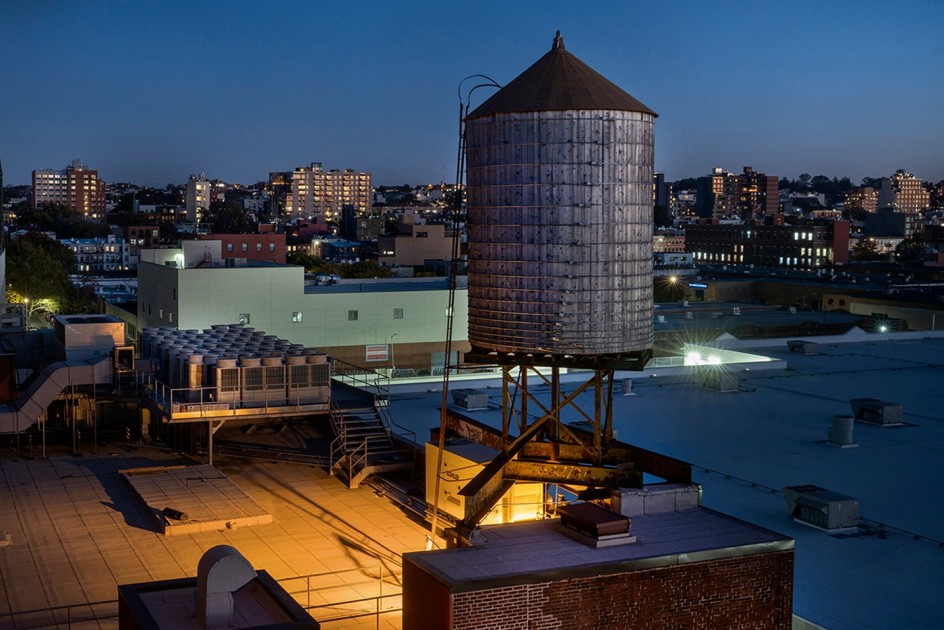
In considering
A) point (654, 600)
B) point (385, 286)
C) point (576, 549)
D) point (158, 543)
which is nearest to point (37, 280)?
point (385, 286)

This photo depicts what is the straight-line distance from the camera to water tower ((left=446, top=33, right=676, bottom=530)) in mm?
19297

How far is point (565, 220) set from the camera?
19266 mm

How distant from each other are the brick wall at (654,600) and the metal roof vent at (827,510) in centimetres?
439

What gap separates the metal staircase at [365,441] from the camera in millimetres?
29344

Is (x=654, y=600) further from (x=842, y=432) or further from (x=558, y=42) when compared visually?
(x=842, y=432)

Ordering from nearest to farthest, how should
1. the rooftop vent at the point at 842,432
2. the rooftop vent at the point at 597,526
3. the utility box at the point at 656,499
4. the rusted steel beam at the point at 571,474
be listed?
the rooftop vent at the point at 597,526, the utility box at the point at 656,499, the rusted steel beam at the point at 571,474, the rooftop vent at the point at 842,432

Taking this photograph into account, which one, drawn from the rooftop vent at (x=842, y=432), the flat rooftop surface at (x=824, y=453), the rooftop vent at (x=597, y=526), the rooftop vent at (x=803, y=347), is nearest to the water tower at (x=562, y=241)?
the rooftop vent at (x=597, y=526)

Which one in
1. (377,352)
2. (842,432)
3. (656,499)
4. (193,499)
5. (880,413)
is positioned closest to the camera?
(656,499)


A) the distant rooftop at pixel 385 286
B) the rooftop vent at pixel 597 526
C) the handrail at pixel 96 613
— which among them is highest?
the distant rooftop at pixel 385 286

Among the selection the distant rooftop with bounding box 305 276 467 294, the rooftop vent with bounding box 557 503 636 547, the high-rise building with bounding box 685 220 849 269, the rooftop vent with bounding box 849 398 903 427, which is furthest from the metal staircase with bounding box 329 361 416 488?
the high-rise building with bounding box 685 220 849 269

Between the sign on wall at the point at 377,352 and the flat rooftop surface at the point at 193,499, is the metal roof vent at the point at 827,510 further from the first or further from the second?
the sign on wall at the point at 377,352

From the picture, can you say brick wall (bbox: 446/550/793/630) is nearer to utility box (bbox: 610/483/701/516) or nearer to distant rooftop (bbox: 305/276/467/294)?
utility box (bbox: 610/483/701/516)

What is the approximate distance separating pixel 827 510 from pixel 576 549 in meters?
6.54

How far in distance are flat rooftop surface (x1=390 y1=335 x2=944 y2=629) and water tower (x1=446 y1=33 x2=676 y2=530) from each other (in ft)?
13.2
